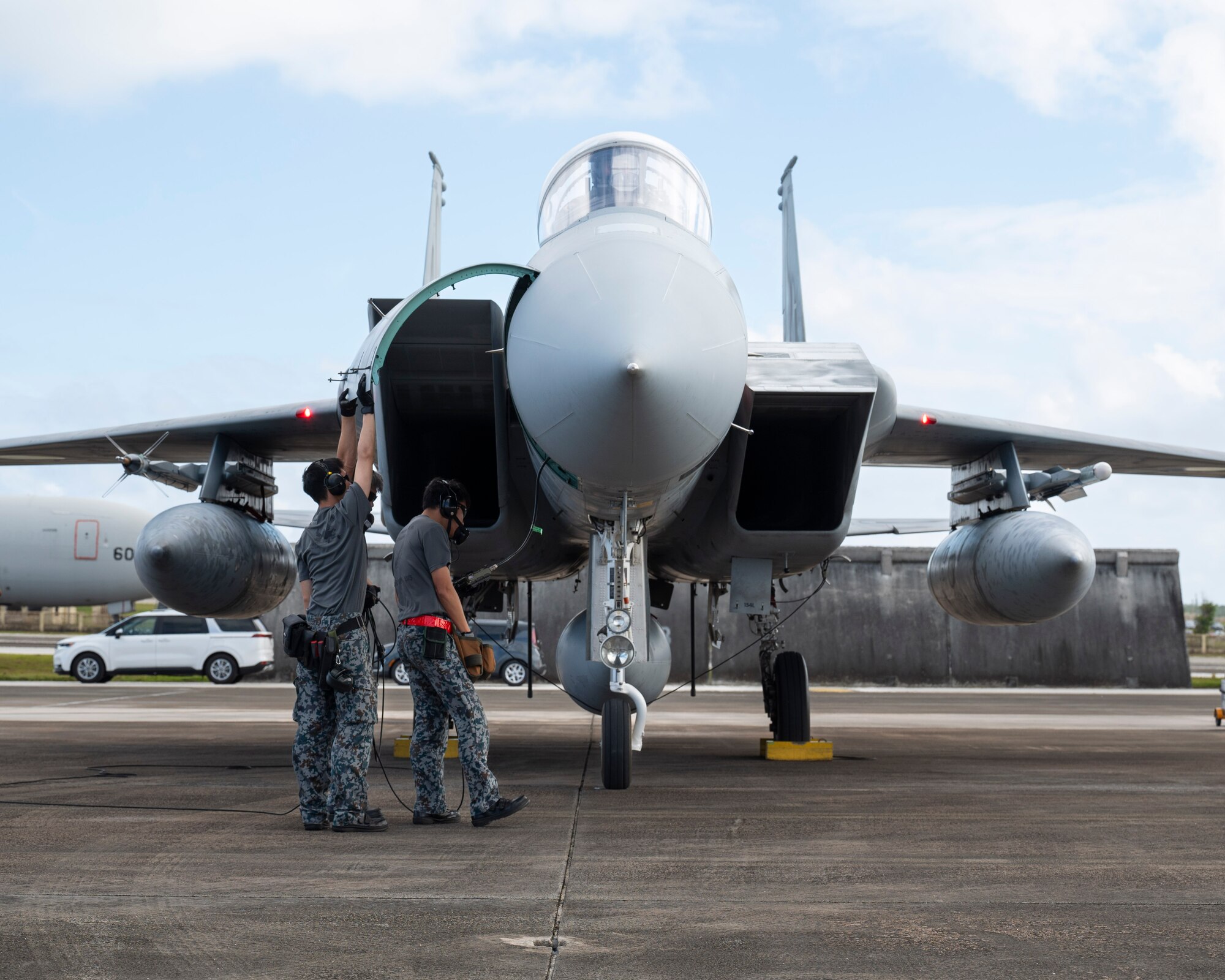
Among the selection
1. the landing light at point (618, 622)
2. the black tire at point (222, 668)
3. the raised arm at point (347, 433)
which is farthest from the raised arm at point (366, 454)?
the black tire at point (222, 668)

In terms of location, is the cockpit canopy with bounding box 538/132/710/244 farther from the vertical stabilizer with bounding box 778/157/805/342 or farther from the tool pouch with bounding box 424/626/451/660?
the vertical stabilizer with bounding box 778/157/805/342

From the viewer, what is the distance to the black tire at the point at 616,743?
5895 mm

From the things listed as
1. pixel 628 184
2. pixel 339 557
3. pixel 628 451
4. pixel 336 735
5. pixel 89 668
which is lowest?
pixel 89 668

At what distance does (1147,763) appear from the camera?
846 centimetres

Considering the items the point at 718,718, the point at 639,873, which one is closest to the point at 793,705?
the point at 639,873

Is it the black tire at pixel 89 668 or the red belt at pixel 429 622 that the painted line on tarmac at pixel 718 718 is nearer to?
the black tire at pixel 89 668

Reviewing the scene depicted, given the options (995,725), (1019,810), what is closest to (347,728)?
(1019,810)

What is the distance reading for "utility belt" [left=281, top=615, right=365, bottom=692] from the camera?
190 inches

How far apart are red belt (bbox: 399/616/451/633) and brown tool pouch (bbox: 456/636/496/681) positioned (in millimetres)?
101

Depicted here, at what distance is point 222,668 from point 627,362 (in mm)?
21261

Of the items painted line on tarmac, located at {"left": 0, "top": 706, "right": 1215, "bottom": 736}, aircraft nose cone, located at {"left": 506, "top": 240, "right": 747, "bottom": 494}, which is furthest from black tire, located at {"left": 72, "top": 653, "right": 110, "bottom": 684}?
aircraft nose cone, located at {"left": 506, "top": 240, "right": 747, "bottom": 494}

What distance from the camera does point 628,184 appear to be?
22.3 ft

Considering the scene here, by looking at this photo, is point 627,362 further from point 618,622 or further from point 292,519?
point 292,519

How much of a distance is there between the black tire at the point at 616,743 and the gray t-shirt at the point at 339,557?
5.11 feet
